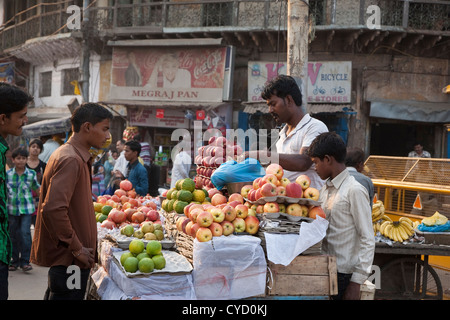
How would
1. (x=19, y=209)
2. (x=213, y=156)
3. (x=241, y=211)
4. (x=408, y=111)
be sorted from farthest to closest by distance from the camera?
1. (x=408, y=111)
2. (x=19, y=209)
3. (x=213, y=156)
4. (x=241, y=211)

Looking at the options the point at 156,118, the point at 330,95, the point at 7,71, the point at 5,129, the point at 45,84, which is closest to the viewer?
the point at 5,129

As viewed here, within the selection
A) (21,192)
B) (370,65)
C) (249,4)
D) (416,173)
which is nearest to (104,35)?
(249,4)

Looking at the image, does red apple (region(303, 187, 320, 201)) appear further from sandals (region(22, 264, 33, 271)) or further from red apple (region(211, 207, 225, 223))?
sandals (region(22, 264, 33, 271))

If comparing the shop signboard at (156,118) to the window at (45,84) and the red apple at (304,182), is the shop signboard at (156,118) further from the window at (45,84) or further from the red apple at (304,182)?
the red apple at (304,182)

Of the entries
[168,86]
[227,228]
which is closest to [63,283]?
[227,228]

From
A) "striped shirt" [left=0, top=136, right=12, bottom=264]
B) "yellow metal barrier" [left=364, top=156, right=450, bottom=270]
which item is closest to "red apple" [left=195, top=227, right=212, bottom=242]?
"striped shirt" [left=0, top=136, right=12, bottom=264]

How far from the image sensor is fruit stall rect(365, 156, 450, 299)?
535 centimetres

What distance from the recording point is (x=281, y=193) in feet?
10.2

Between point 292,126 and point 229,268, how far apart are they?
134 centimetres

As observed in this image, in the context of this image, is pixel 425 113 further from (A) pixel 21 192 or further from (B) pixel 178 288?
(B) pixel 178 288

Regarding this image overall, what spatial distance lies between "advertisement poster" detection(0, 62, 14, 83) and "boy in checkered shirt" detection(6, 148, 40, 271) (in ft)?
50.2

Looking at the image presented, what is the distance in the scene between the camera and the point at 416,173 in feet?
23.4

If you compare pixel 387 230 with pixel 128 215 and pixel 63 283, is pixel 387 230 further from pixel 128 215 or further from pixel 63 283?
pixel 63 283

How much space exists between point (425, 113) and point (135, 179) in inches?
396
